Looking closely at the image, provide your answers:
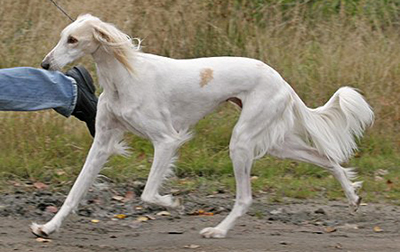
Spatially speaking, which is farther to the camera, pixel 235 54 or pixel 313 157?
pixel 235 54

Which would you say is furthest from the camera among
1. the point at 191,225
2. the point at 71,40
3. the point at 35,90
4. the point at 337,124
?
the point at 35,90

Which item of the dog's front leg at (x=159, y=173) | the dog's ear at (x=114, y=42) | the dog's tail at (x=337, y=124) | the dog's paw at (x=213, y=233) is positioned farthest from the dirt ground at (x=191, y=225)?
the dog's ear at (x=114, y=42)

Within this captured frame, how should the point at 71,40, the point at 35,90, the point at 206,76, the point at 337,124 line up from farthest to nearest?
the point at 35,90 < the point at 337,124 < the point at 206,76 < the point at 71,40

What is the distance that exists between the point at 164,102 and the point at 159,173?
0.41 meters

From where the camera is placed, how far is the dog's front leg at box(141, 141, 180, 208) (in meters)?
4.81

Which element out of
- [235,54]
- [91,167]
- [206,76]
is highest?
[206,76]

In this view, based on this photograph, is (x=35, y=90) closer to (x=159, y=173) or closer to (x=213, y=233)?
(x=159, y=173)

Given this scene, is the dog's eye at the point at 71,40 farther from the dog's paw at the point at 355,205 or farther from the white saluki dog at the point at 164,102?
the dog's paw at the point at 355,205

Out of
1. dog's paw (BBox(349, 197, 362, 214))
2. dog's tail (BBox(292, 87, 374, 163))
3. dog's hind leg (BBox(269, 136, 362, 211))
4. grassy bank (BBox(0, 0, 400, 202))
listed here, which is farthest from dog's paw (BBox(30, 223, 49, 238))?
dog's paw (BBox(349, 197, 362, 214))

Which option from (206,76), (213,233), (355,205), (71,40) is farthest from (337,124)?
(71,40)

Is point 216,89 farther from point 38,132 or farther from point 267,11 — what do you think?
point 267,11

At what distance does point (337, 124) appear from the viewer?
219 inches

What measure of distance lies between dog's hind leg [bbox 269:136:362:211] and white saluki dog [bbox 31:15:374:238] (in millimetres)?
106

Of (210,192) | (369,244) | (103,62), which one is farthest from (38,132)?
(369,244)
